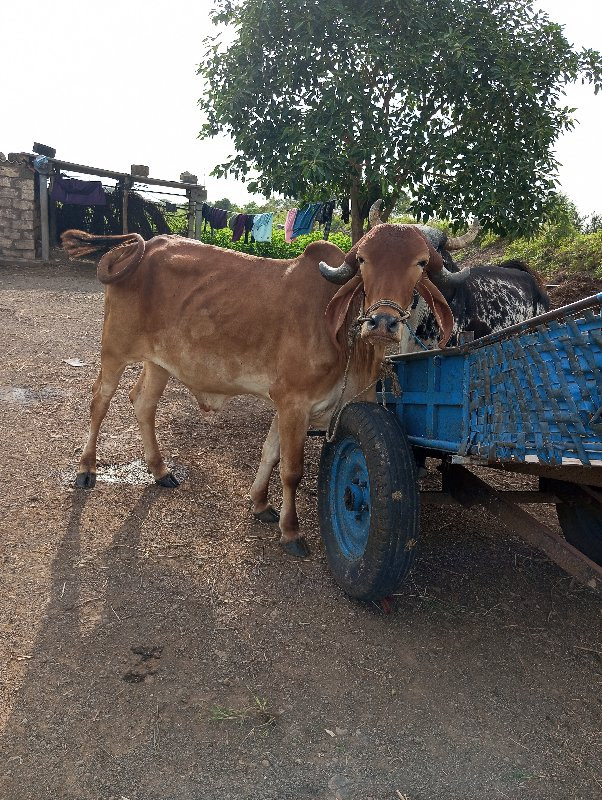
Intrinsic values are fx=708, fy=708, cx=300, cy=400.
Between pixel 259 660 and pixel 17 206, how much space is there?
14.0m

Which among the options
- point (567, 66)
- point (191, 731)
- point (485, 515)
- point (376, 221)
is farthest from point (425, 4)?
point (191, 731)

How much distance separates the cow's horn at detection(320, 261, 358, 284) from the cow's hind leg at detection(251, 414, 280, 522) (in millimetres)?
1161

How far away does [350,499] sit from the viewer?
355 cm

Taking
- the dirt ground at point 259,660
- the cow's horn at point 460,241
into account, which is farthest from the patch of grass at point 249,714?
the cow's horn at point 460,241

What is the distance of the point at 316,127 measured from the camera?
6.24 metres

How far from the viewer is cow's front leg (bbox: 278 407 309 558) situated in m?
4.00

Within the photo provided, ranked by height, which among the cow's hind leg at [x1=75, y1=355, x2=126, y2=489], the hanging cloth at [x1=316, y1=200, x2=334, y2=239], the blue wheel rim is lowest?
the blue wheel rim

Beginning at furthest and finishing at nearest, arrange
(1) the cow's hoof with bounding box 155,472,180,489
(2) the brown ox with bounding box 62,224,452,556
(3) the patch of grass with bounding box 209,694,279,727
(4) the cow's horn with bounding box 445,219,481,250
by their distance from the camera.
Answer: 1. (1) the cow's hoof with bounding box 155,472,180,489
2. (4) the cow's horn with bounding box 445,219,481,250
3. (2) the brown ox with bounding box 62,224,452,556
4. (3) the patch of grass with bounding box 209,694,279,727

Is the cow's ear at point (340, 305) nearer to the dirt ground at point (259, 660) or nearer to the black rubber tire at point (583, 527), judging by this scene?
the dirt ground at point (259, 660)

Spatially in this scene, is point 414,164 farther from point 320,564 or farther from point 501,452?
point 501,452

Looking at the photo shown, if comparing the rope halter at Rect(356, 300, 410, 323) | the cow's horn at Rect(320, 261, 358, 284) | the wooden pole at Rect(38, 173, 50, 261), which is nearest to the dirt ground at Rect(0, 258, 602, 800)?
the rope halter at Rect(356, 300, 410, 323)

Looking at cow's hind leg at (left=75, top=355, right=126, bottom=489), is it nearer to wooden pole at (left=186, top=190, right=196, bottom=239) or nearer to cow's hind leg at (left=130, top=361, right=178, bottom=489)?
cow's hind leg at (left=130, top=361, right=178, bottom=489)

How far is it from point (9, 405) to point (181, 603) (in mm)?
3593

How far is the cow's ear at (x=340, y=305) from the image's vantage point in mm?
3643
